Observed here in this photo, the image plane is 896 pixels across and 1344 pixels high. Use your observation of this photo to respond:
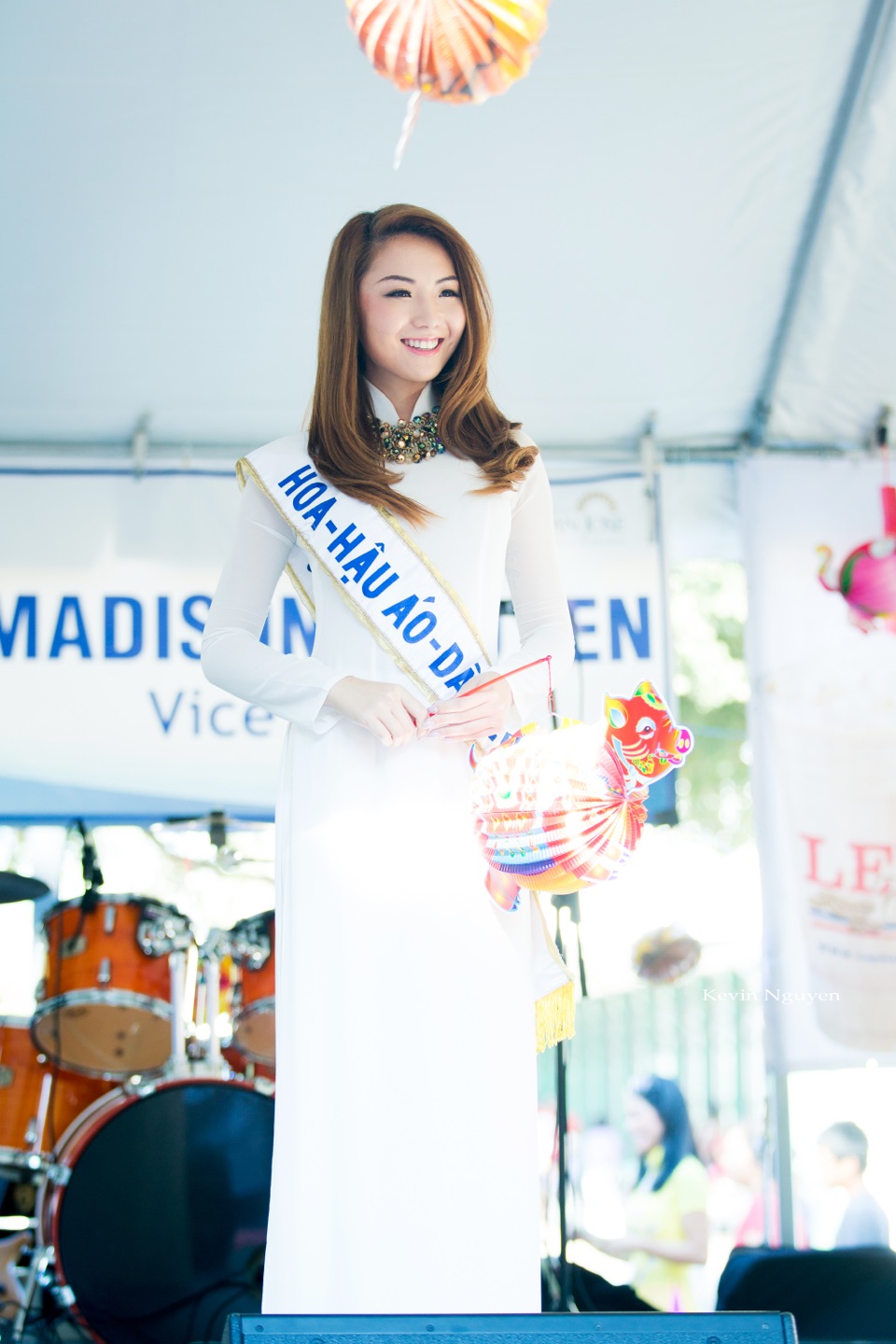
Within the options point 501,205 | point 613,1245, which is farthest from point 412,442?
point 613,1245

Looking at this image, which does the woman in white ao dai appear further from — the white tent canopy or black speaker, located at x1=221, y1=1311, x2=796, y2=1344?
the white tent canopy

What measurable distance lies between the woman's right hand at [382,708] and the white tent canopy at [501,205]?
226 centimetres

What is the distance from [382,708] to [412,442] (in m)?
0.43

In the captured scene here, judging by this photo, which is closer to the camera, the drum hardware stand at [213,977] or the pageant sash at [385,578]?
the pageant sash at [385,578]

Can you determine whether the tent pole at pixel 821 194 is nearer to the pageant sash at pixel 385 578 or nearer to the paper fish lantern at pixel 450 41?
the paper fish lantern at pixel 450 41

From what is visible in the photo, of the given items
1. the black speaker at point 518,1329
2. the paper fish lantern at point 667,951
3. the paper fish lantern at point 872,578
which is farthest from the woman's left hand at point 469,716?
the paper fish lantern at point 667,951

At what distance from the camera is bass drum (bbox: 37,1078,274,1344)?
3.38 metres

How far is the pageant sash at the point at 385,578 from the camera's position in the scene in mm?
1957

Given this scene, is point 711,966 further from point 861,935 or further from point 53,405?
point 53,405

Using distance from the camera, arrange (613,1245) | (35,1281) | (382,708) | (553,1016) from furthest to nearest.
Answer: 1. (613,1245)
2. (35,1281)
3. (553,1016)
4. (382,708)

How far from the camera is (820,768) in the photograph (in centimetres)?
436

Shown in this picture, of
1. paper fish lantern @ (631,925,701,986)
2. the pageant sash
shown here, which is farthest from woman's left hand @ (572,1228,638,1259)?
the pageant sash

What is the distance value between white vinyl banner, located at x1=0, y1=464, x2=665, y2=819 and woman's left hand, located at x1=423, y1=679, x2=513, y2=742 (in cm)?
260

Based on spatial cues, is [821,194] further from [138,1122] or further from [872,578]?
[138,1122]
